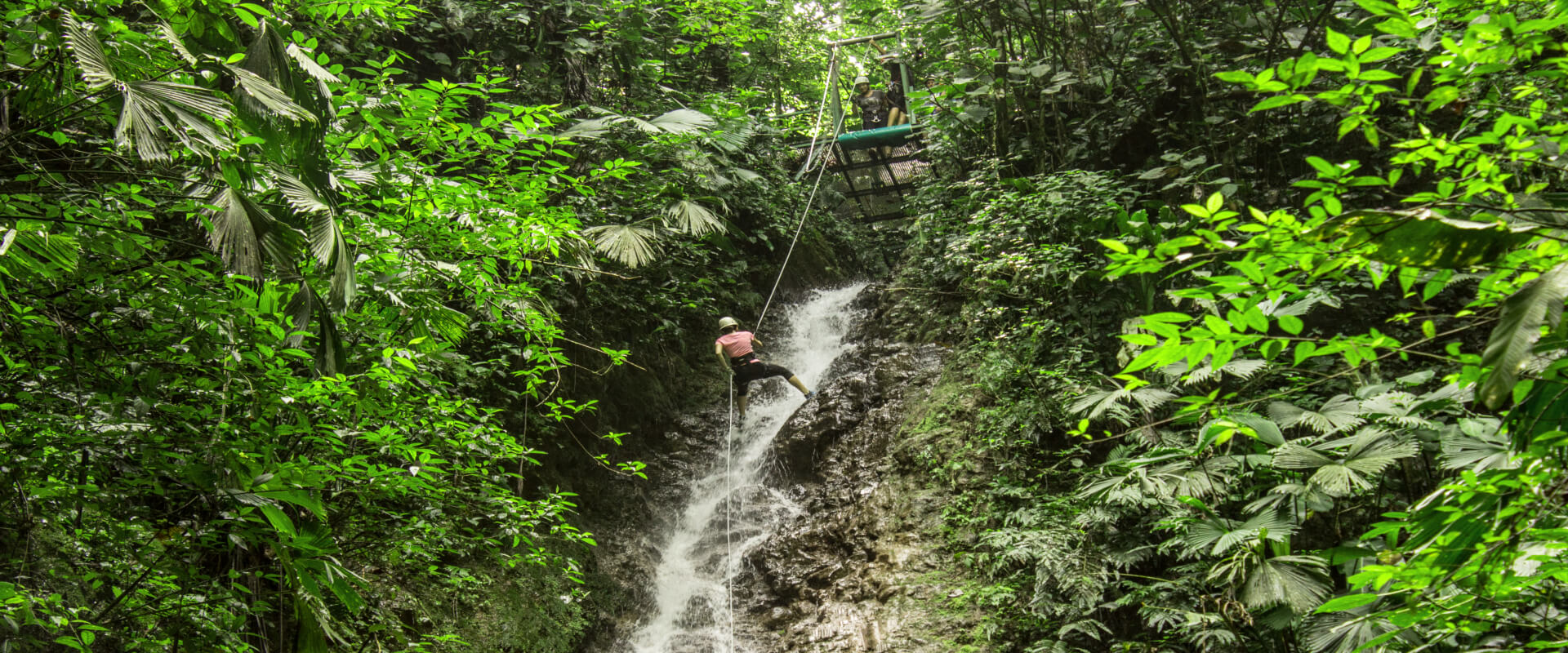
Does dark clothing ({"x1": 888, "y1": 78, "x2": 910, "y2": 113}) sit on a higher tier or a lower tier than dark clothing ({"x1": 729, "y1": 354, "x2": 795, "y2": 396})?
higher

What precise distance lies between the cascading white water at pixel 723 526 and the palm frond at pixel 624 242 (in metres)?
2.66

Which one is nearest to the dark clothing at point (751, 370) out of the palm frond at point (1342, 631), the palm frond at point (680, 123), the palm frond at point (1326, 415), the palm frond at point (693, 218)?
the palm frond at point (693, 218)

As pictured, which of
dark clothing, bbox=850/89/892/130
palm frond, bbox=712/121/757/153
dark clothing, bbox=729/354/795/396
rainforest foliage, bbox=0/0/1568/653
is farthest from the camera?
dark clothing, bbox=850/89/892/130

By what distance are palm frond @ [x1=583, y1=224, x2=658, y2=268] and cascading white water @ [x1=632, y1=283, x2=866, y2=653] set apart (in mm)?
2661

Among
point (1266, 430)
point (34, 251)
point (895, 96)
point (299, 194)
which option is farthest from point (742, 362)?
point (895, 96)

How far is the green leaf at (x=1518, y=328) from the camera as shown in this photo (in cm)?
136

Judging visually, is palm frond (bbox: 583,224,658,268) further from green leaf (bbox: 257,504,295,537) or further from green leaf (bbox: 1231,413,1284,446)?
green leaf (bbox: 1231,413,1284,446)

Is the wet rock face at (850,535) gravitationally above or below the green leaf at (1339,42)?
below

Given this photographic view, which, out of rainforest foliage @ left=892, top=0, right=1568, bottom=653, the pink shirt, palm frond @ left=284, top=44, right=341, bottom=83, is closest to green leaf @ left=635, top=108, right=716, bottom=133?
the pink shirt

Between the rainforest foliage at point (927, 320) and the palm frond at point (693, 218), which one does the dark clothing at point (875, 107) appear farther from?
the palm frond at point (693, 218)

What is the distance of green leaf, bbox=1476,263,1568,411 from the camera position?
136cm

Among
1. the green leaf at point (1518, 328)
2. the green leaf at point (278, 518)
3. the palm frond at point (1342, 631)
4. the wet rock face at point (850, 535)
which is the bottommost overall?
the wet rock face at point (850, 535)

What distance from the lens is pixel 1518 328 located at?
1.38 meters

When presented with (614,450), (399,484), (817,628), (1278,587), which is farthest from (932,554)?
(614,450)
